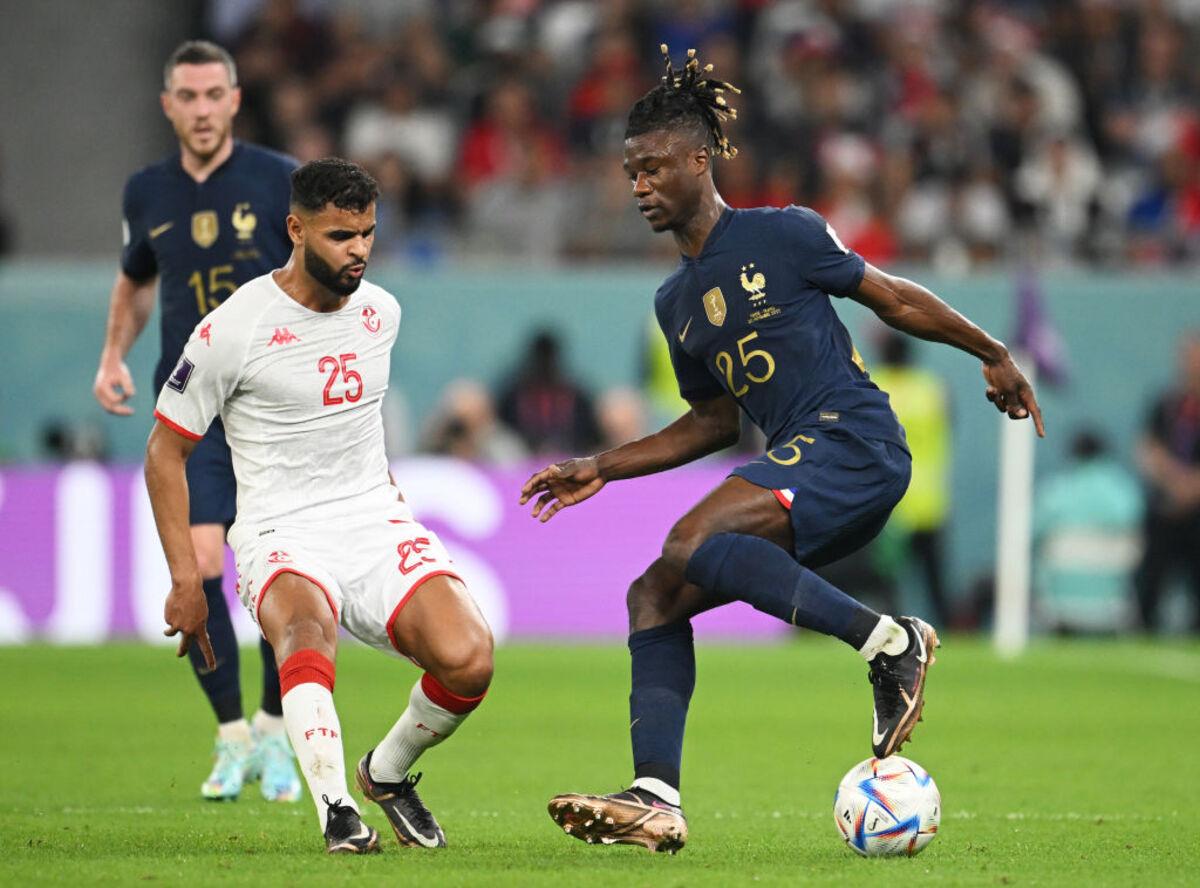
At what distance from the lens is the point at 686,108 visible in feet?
21.1

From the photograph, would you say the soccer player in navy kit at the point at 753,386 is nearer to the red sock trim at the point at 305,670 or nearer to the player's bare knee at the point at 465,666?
the player's bare knee at the point at 465,666

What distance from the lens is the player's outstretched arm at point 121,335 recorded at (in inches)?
320

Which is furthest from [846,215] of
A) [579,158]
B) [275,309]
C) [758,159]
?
[275,309]

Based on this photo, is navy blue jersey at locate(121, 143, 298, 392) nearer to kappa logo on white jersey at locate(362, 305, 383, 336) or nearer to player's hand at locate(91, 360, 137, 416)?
player's hand at locate(91, 360, 137, 416)

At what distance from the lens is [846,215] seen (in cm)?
1653

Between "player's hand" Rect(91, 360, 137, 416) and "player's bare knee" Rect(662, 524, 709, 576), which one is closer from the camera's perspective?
"player's bare knee" Rect(662, 524, 709, 576)

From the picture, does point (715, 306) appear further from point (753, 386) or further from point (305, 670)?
point (305, 670)

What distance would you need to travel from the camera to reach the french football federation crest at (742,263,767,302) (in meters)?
6.37

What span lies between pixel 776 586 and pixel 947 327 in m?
1.04

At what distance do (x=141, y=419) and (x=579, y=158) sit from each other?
170 inches

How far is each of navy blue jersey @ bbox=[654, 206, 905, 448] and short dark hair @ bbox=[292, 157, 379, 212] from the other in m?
1.08

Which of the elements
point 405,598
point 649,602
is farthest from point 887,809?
point 405,598

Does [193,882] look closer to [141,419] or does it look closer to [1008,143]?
[141,419]

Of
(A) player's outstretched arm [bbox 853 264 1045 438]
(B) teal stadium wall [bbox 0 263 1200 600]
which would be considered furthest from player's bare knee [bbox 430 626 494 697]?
(B) teal stadium wall [bbox 0 263 1200 600]
